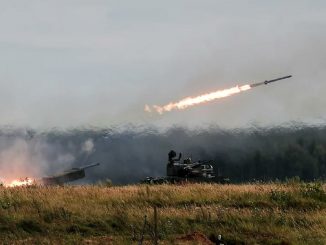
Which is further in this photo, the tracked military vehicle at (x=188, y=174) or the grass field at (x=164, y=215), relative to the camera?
the tracked military vehicle at (x=188, y=174)

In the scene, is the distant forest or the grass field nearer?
the grass field

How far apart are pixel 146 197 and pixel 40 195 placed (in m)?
4.19

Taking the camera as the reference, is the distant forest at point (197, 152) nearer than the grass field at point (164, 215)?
No

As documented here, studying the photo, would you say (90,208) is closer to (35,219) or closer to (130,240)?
(35,219)

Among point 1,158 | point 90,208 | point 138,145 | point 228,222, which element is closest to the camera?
point 228,222

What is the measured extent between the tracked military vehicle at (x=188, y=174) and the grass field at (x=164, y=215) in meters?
13.4

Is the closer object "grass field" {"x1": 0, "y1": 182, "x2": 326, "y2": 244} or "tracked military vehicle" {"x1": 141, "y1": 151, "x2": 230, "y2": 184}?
"grass field" {"x1": 0, "y1": 182, "x2": 326, "y2": 244}

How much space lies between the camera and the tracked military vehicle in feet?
143

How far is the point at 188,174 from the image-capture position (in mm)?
44062

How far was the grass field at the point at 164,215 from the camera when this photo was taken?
875 inches

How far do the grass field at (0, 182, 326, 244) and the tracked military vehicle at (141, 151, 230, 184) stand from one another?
44.0 feet

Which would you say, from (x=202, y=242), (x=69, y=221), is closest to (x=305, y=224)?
(x=202, y=242)

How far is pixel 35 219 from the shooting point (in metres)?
24.1

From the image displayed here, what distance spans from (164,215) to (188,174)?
1975 cm
